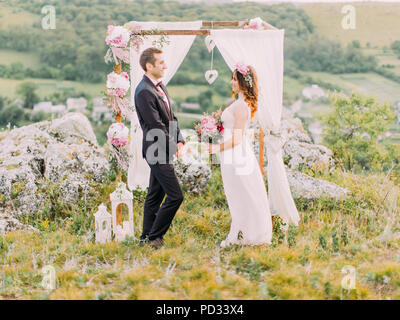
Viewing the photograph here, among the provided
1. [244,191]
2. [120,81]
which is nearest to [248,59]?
[120,81]

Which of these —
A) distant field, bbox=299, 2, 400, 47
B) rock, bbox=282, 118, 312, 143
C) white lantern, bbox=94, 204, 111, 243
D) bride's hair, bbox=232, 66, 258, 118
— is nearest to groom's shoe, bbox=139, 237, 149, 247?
white lantern, bbox=94, 204, 111, 243

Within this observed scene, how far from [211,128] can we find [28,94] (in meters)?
14.3

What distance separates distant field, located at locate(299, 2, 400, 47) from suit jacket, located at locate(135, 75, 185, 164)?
1541cm

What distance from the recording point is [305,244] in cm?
482

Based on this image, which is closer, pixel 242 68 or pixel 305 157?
pixel 242 68

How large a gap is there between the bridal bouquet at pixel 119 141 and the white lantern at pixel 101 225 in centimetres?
61

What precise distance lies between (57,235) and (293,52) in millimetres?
15319

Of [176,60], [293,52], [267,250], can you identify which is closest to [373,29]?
[293,52]

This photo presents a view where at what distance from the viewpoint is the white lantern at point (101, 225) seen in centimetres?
496

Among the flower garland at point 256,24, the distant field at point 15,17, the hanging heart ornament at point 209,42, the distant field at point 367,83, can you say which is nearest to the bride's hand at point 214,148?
the hanging heart ornament at point 209,42

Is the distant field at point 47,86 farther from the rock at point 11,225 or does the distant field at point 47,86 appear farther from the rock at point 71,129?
the rock at point 11,225

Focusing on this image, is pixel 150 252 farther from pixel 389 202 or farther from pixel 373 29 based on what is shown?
pixel 373 29

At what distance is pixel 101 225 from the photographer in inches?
197

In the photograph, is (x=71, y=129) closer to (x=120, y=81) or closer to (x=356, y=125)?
(x=120, y=81)
